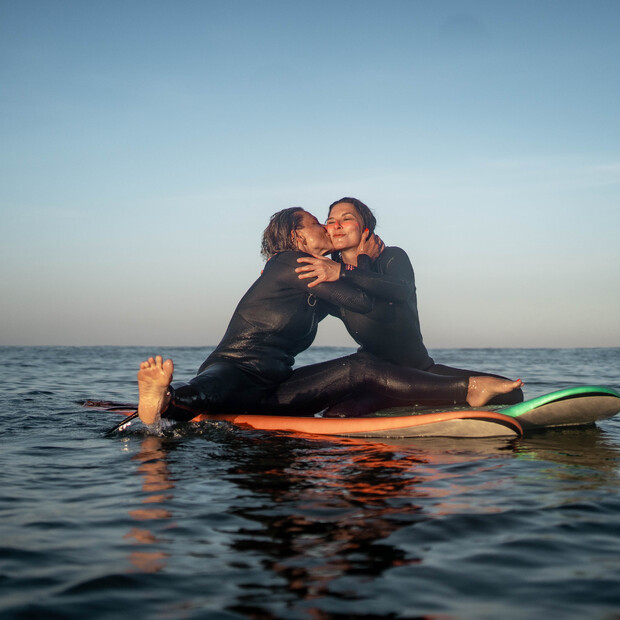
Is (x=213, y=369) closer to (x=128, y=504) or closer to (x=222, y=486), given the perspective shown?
(x=222, y=486)

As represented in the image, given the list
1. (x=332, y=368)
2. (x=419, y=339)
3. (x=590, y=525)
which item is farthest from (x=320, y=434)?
(x=590, y=525)

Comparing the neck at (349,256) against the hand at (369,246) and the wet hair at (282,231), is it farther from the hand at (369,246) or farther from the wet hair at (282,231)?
the wet hair at (282,231)

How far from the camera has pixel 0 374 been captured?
1479cm

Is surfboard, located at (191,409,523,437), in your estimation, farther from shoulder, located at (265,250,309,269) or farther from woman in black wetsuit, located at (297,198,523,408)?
shoulder, located at (265,250,309,269)

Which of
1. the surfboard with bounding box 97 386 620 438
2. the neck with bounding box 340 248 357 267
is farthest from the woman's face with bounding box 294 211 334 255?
the surfboard with bounding box 97 386 620 438

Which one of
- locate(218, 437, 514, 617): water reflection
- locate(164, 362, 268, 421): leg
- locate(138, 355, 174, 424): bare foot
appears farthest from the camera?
locate(164, 362, 268, 421): leg

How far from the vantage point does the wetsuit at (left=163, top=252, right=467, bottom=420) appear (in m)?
5.84

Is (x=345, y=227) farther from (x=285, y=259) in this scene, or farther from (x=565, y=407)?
(x=565, y=407)

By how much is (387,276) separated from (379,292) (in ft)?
0.67

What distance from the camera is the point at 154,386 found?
486cm

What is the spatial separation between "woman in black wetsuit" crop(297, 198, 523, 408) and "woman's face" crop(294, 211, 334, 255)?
123mm

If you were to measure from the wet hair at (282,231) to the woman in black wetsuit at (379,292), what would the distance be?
0.39 m

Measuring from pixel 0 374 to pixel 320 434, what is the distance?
1178 centimetres

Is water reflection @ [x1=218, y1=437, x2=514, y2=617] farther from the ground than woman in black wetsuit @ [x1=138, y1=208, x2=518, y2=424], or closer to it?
closer to it
